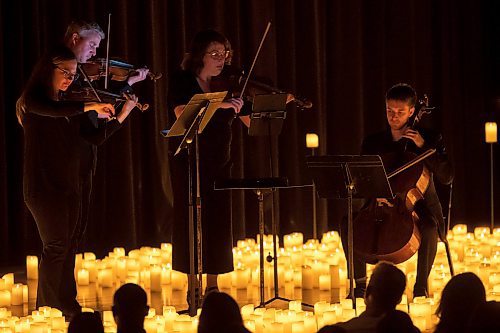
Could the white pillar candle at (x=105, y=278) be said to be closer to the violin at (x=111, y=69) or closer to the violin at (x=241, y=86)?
the violin at (x=111, y=69)

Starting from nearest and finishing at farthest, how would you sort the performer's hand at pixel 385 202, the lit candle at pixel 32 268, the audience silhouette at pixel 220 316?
1. the audience silhouette at pixel 220 316
2. the performer's hand at pixel 385 202
3. the lit candle at pixel 32 268

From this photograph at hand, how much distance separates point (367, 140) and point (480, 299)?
2562 millimetres

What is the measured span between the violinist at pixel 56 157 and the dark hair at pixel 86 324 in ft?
6.24

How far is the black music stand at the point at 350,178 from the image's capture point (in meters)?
4.69

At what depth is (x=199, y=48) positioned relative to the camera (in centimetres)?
509

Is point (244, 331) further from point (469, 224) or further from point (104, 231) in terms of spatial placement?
point (469, 224)

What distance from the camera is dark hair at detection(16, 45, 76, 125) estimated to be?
4.57 metres

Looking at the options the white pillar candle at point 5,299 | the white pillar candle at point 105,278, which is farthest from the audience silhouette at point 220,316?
the white pillar candle at point 105,278

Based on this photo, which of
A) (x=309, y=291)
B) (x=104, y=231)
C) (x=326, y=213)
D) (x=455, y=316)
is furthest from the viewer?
(x=326, y=213)

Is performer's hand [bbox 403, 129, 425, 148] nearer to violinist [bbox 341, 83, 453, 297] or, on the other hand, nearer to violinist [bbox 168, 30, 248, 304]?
violinist [bbox 341, 83, 453, 297]

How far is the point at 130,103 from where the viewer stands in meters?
4.76

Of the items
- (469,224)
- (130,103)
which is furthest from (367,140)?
(469,224)

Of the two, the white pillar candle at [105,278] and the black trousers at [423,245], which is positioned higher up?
the black trousers at [423,245]

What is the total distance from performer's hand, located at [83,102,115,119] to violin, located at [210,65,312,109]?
67 cm
